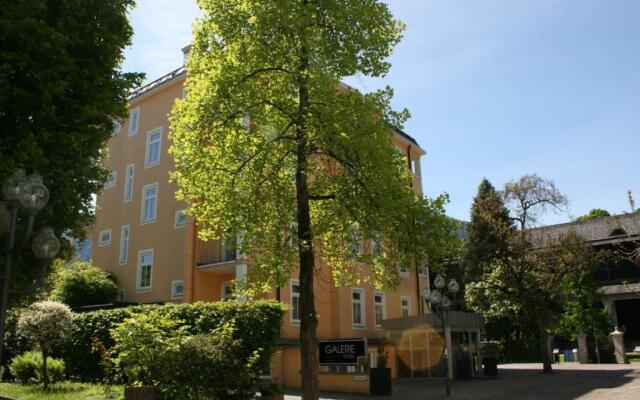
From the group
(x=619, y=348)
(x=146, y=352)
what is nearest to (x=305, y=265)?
(x=146, y=352)

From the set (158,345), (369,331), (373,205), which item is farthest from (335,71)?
(369,331)

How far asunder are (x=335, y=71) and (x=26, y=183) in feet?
23.7

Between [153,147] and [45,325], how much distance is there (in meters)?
13.8

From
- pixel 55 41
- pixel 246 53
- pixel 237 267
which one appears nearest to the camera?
pixel 55 41

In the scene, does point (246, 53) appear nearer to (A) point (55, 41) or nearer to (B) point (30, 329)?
(A) point (55, 41)

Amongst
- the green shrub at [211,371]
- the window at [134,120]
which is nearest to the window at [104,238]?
the window at [134,120]

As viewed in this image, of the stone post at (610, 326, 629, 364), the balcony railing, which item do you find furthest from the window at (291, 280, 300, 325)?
the stone post at (610, 326, 629, 364)

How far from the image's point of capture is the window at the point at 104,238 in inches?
1159

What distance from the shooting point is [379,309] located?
28.0m

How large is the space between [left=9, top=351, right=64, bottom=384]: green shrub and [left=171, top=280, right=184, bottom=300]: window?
23.2 feet

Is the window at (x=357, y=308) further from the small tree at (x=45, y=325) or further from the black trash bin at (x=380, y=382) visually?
the small tree at (x=45, y=325)

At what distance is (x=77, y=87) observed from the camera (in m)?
11.0

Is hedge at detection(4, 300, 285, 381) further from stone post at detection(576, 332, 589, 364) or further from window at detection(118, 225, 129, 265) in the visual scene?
stone post at detection(576, 332, 589, 364)

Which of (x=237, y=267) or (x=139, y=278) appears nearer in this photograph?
(x=237, y=267)
